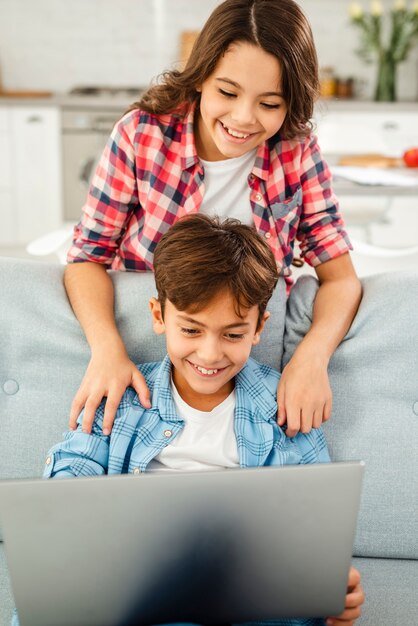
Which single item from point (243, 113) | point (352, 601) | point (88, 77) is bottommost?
point (352, 601)

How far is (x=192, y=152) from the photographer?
1.55m

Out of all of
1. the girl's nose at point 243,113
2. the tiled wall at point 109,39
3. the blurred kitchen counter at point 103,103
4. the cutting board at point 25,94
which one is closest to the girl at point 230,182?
the girl's nose at point 243,113

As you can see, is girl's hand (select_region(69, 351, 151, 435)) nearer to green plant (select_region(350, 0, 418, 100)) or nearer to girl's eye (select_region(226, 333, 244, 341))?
girl's eye (select_region(226, 333, 244, 341))

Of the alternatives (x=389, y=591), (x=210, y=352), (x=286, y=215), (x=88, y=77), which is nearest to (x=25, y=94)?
(x=88, y=77)

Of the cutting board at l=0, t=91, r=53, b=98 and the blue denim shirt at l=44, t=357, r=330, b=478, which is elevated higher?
the cutting board at l=0, t=91, r=53, b=98

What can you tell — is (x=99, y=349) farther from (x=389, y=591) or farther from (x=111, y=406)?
(x=389, y=591)

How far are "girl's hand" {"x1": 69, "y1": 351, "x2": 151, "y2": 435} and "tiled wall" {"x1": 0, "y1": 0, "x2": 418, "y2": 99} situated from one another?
4336 millimetres

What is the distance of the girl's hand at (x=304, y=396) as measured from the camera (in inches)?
53.7

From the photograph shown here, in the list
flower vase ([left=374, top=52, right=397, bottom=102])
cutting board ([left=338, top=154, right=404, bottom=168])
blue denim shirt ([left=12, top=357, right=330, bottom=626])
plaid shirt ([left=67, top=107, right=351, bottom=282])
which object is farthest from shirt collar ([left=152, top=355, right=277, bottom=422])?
flower vase ([left=374, top=52, right=397, bottom=102])

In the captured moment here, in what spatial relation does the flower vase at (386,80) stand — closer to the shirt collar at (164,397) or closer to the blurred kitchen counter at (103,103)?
the blurred kitchen counter at (103,103)

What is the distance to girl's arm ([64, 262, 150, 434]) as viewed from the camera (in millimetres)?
1342

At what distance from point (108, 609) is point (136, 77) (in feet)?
15.9

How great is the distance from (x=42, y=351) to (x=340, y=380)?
617 mm

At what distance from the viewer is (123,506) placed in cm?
92
